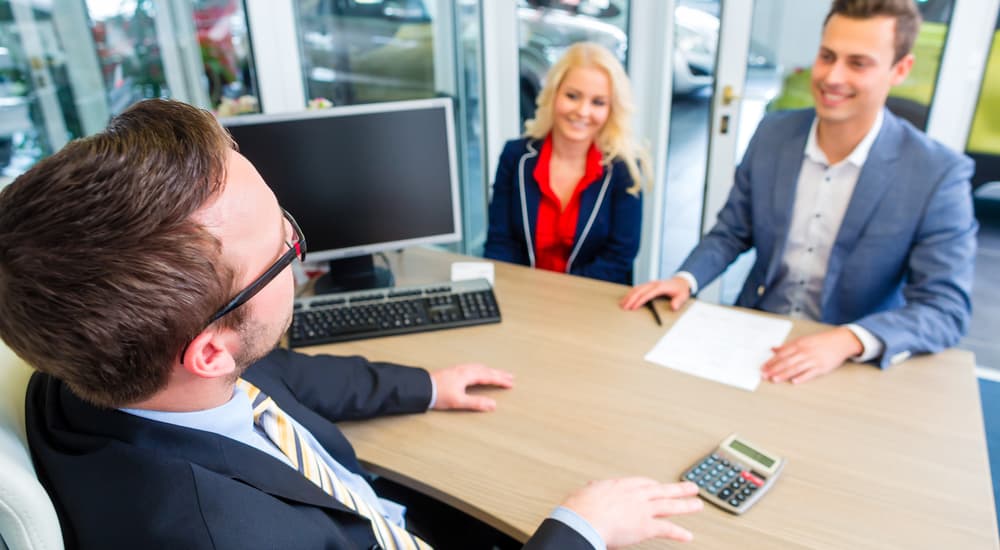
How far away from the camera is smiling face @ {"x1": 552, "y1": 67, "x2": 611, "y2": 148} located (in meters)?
2.02

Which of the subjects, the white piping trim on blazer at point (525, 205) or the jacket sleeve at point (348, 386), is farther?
the white piping trim on blazer at point (525, 205)

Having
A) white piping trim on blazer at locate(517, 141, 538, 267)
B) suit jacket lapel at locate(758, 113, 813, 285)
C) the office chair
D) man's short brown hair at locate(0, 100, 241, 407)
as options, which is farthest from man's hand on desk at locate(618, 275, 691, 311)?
the office chair

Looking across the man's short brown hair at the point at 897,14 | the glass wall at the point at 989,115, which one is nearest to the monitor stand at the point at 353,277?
the man's short brown hair at the point at 897,14

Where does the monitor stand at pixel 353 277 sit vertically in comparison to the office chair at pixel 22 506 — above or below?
below

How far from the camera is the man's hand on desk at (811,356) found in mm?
1236

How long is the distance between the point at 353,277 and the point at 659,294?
2.61 feet

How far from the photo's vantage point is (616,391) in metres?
1.22

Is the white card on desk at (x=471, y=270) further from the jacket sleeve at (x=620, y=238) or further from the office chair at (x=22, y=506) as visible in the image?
the office chair at (x=22, y=506)

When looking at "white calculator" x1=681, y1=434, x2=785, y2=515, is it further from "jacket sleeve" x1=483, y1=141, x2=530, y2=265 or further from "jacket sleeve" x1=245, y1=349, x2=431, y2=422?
"jacket sleeve" x1=483, y1=141, x2=530, y2=265

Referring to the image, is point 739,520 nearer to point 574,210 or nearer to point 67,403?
point 67,403

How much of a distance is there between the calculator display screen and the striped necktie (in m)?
0.53

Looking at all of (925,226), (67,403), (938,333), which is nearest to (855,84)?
(925,226)

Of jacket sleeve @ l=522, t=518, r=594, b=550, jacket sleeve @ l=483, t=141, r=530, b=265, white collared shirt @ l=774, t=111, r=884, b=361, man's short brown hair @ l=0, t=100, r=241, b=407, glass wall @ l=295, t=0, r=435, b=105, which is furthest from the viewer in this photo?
glass wall @ l=295, t=0, r=435, b=105

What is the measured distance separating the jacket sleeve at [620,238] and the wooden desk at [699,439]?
643mm
